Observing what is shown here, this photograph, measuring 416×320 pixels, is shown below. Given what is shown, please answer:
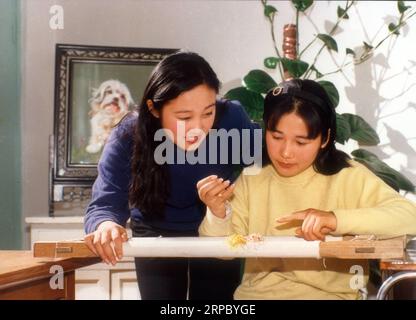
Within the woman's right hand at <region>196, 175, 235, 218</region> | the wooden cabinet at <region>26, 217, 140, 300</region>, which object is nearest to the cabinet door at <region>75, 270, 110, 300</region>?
the wooden cabinet at <region>26, 217, 140, 300</region>

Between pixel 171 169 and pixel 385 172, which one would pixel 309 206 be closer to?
pixel 171 169

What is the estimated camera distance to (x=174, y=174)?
2.84ft

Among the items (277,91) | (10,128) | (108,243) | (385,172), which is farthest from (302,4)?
(108,243)

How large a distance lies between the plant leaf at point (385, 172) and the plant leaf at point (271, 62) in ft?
0.88

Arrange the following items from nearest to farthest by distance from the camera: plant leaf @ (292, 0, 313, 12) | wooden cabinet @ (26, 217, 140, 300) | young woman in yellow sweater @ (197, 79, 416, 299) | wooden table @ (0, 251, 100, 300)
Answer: wooden table @ (0, 251, 100, 300) → young woman in yellow sweater @ (197, 79, 416, 299) → wooden cabinet @ (26, 217, 140, 300) → plant leaf @ (292, 0, 313, 12)

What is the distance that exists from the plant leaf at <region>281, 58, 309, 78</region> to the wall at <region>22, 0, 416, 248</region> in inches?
3.7

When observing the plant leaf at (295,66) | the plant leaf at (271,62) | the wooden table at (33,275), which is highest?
the plant leaf at (271,62)

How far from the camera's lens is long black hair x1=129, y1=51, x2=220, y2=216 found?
31.4 inches

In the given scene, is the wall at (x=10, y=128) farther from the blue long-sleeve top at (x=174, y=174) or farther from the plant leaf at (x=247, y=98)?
the plant leaf at (x=247, y=98)

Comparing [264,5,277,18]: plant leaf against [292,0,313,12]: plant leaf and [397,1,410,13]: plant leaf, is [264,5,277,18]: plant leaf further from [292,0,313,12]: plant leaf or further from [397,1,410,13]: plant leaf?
[397,1,410,13]: plant leaf

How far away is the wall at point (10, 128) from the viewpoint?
3.10 feet

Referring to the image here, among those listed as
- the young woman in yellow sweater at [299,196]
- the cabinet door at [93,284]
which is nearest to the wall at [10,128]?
the cabinet door at [93,284]
